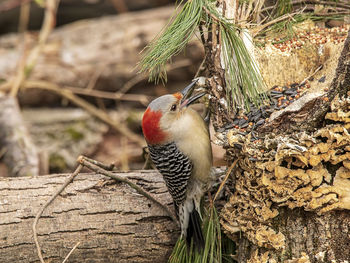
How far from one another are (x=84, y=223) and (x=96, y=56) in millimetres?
3287

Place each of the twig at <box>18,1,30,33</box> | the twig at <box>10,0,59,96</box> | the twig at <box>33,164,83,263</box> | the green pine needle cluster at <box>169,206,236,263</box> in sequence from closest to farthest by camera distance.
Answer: the twig at <box>33,164,83,263</box>
the green pine needle cluster at <box>169,206,236,263</box>
the twig at <box>10,0,59,96</box>
the twig at <box>18,1,30,33</box>

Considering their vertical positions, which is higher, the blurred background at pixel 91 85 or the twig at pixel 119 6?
the twig at pixel 119 6

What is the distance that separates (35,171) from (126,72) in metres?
1.86

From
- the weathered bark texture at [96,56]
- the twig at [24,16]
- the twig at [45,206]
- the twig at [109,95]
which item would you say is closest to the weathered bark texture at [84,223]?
the twig at [45,206]

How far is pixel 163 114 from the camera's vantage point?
2918 millimetres

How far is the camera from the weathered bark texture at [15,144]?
14.4 ft

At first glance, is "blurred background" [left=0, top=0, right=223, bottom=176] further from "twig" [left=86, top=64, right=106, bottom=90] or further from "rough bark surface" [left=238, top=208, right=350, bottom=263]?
"rough bark surface" [left=238, top=208, right=350, bottom=263]

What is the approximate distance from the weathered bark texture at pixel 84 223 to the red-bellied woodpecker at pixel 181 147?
0.18 metres

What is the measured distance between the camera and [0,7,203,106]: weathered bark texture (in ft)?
18.5

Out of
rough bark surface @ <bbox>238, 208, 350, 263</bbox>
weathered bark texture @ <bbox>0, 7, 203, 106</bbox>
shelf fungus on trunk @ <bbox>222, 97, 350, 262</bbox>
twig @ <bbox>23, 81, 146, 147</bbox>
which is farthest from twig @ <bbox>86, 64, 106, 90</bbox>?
Result: rough bark surface @ <bbox>238, 208, 350, 263</bbox>

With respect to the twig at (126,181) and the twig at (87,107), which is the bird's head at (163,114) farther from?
the twig at (87,107)

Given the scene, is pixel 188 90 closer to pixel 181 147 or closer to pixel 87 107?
pixel 181 147

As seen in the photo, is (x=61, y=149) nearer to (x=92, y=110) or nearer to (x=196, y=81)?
(x=92, y=110)

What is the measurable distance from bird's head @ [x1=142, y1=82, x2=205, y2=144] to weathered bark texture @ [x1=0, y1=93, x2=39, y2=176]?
6.02ft
